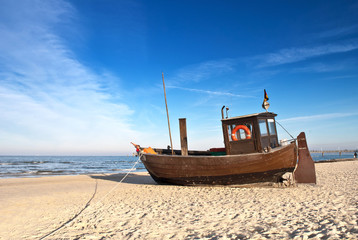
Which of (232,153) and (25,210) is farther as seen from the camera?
(232,153)

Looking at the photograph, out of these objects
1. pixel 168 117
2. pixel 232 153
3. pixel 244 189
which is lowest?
pixel 244 189

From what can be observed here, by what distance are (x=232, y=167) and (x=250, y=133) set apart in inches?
62.0

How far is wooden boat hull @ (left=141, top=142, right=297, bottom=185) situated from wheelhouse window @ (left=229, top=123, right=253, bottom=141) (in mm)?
939

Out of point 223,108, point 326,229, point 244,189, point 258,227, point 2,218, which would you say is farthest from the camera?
point 223,108

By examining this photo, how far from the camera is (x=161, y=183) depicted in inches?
417

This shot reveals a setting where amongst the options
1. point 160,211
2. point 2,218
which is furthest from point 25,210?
point 160,211

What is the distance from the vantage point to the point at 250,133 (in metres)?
9.03

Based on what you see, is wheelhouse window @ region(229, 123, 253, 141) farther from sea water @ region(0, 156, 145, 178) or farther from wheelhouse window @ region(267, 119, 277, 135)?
sea water @ region(0, 156, 145, 178)

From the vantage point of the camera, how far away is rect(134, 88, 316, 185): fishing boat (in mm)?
8508

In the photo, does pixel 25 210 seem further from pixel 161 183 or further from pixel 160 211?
pixel 161 183

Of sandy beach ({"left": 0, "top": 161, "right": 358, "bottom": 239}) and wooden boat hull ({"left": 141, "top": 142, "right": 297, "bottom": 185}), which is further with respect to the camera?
wooden boat hull ({"left": 141, "top": 142, "right": 297, "bottom": 185})

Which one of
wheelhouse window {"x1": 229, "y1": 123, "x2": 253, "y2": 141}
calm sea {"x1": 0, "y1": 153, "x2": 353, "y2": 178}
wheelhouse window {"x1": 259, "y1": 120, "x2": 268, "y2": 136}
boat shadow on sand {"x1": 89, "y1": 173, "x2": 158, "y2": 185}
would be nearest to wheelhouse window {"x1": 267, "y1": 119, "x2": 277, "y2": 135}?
wheelhouse window {"x1": 259, "y1": 120, "x2": 268, "y2": 136}

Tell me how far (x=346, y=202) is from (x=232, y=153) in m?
3.99

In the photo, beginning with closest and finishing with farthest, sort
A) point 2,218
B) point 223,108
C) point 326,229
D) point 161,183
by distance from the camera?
point 326,229 < point 2,218 < point 223,108 < point 161,183
